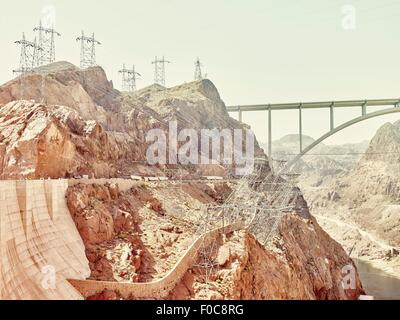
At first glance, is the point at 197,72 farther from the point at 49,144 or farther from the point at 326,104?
the point at 49,144

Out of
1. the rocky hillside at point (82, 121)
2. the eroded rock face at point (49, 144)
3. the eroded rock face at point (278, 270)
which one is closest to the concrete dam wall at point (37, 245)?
the eroded rock face at point (278, 270)

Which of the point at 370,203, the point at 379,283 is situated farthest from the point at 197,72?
the point at 370,203

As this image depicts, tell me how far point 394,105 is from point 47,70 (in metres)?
38.9

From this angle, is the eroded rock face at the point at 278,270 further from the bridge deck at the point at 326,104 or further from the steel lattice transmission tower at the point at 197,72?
the steel lattice transmission tower at the point at 197,72

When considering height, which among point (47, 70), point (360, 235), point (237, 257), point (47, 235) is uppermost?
point (47, 70)

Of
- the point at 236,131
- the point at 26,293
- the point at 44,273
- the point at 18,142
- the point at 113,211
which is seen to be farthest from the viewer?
the point at 236,131

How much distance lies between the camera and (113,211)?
2166cm

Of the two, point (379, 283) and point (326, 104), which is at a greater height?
point (326, 104)

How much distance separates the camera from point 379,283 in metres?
53.8

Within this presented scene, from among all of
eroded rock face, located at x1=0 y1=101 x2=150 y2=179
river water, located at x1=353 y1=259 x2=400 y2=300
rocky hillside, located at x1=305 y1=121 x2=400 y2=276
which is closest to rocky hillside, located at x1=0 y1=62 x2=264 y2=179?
eroded rock face, located at x1=0 y1=101 x2=150 y2=179

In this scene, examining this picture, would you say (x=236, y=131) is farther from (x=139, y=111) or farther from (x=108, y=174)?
(x=108, y=174)

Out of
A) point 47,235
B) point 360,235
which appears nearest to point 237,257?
point 47,235

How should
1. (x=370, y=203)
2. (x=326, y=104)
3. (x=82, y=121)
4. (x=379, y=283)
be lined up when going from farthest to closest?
1. (x=370, y=203)
2. (x=379, y=283)
3. (x=326, y=104)
4. (x=82, y=121)

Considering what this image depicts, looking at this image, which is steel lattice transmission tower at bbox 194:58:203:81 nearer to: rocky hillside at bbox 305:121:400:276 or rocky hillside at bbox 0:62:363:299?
rocky hillside at bbox 0:62:363:299
